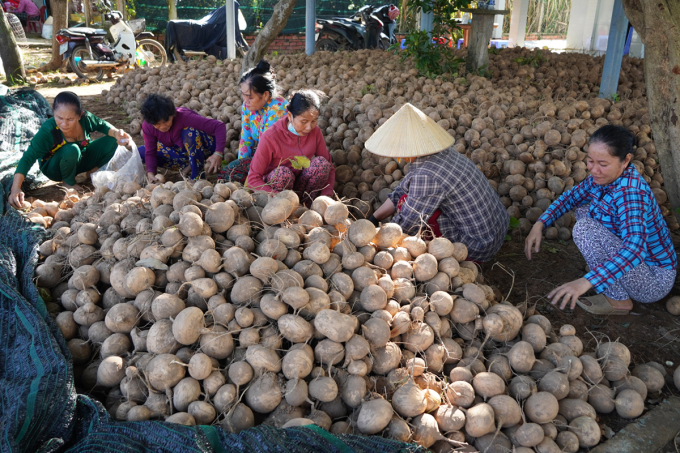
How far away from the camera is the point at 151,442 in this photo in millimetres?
1689

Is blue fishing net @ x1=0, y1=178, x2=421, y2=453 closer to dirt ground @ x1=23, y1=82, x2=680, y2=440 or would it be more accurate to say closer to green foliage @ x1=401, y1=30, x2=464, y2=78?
dirt ground @ x1=23, y1=82, x2=680, y2=440

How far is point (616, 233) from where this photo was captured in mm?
2846

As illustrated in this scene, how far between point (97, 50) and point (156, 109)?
316 inches

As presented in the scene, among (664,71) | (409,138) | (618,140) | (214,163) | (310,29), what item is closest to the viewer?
(618,140)

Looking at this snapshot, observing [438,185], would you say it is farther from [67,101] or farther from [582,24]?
[582,24]

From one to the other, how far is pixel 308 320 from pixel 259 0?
1473 centimetres

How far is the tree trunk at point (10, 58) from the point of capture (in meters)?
8.66

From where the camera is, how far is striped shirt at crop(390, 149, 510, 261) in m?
2.75

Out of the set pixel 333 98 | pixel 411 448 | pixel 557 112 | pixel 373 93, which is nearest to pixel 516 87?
pixel 557 112

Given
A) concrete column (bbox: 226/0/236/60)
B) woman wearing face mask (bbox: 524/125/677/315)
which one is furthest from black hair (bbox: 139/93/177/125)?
concrete column (bbox: 226/0/236/60)

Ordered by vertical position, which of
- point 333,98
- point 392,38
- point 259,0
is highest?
point 259,0

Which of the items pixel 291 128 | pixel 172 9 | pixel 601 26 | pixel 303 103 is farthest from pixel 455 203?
pixel 172 9

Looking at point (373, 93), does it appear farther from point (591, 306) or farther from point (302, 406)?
point (302, 406)

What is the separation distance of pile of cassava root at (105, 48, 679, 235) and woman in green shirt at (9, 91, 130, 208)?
1158 mm
